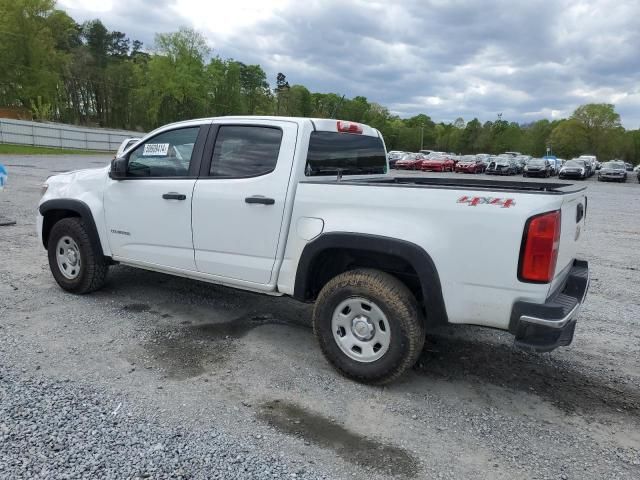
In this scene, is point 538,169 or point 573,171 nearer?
point 573,171

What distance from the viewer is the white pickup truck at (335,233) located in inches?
119

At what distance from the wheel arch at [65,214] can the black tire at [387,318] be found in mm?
Answer: 2662

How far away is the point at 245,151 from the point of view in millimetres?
4176

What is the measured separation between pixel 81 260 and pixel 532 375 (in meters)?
4.37

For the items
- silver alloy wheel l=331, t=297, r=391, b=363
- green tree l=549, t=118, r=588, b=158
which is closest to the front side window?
silver alloy wheel l=331, t=297, r=391, b=363

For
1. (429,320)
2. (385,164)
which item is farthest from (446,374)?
(385,164)

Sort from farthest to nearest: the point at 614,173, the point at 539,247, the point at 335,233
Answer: the point at 614,173 → the point at 335,233 → the point at 539,247

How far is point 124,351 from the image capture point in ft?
13.1

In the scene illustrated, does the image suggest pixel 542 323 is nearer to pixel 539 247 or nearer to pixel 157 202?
pixel 539 247

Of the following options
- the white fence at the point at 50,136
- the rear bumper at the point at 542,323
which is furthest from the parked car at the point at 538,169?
the rear bumper at the point at 542,323

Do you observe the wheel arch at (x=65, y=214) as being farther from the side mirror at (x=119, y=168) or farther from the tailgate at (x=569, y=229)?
the tailgate at (x=569, y=229)

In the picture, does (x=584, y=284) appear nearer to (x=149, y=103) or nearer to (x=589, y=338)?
(x=589, y=338)

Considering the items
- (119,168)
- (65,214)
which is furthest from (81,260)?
(119,168)

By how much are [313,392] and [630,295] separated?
4602mm
